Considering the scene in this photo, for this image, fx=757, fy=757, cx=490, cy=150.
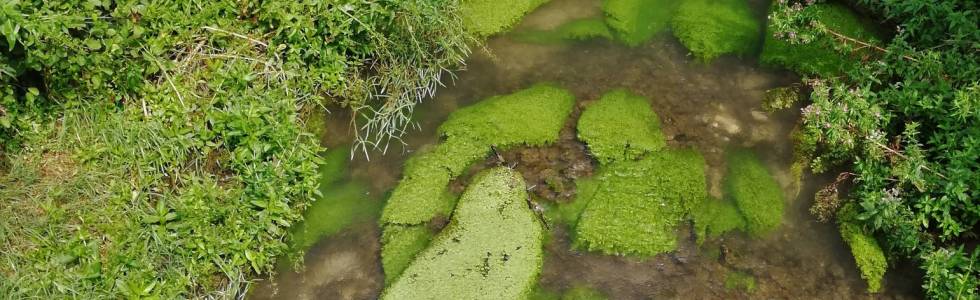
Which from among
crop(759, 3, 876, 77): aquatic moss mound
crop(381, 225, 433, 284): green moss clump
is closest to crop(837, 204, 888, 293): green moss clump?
crop(759, 3, 876, 77): aquatic moss mound

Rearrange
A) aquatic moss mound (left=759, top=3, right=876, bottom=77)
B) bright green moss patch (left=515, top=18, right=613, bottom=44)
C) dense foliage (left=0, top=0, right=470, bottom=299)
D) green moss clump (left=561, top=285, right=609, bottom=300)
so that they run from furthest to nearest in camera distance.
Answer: bright green moss patch (left=515, top=18, right=613, bottom=44), aquatic moss mound (left=759, top=3, right=876, bottom=77), green moss clump (left=561, top=285, right=609, bottom=300), dense foliage (left=0, top=0, right=470, bottom=299)

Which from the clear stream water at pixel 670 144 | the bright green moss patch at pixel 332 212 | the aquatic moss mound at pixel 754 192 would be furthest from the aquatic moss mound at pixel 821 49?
the bright green moss patch at pixel 332 212

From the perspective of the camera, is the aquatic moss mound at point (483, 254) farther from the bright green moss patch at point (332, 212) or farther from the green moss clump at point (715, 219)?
the green moss clump at point (715, 219)

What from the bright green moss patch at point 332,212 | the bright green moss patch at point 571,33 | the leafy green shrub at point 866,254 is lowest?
the bright green moss patch at point 332,212

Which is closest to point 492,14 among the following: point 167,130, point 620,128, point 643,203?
point 620,128

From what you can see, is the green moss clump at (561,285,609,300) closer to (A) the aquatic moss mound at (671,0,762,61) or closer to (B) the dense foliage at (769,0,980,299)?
(B) the dense foliage at (769,0,980,299)

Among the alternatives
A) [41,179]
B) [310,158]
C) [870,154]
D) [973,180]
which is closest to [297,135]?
[310,158]
